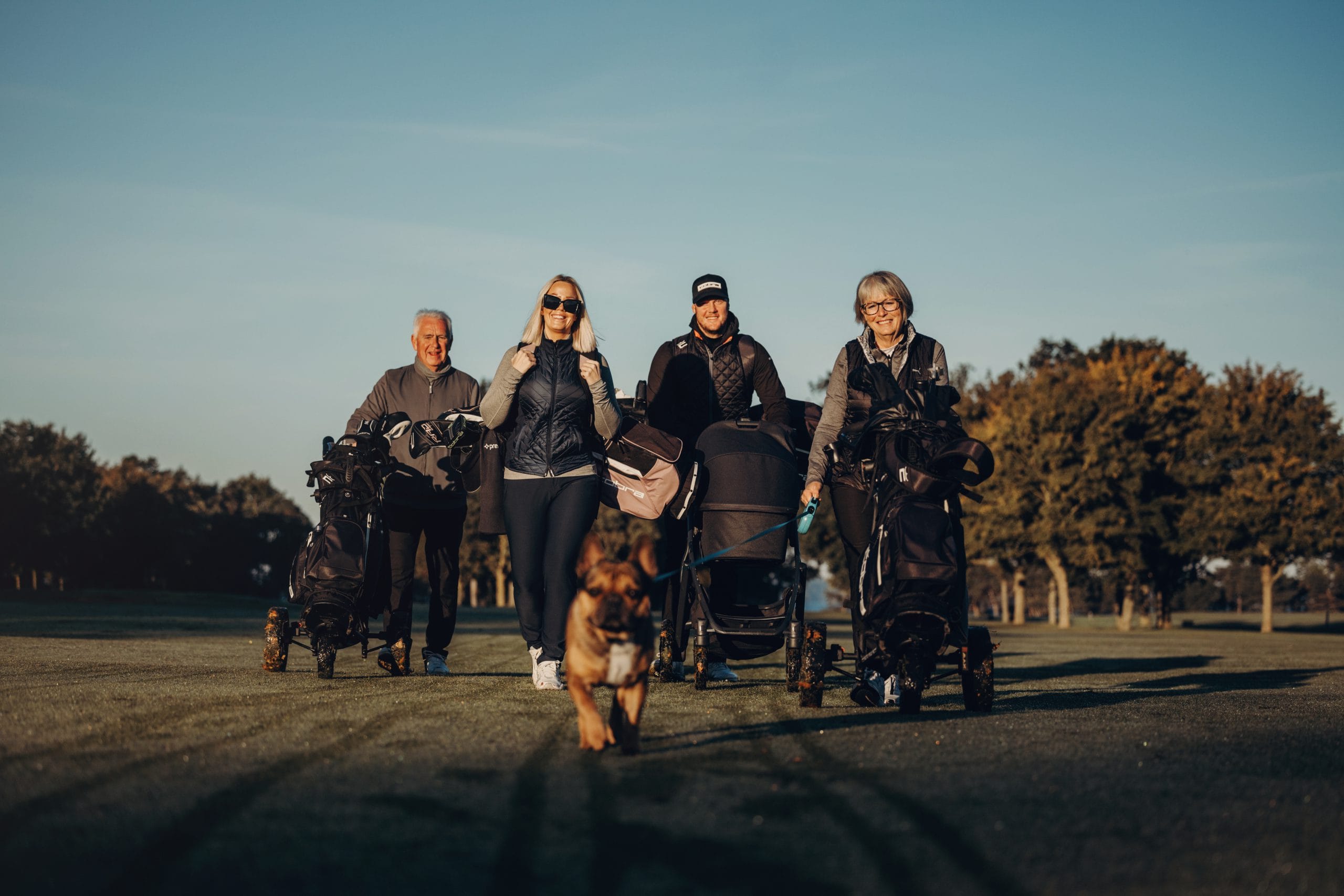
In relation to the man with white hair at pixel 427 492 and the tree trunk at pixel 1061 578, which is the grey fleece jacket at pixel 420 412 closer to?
the man with white hair at pixel 427 492

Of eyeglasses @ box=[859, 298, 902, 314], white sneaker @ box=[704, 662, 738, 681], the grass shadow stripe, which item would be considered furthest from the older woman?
the grass shadow stripe

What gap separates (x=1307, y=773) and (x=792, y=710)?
283 centimetres

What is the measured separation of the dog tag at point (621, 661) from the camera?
4.98 metres

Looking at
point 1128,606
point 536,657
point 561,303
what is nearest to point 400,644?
point 536,657

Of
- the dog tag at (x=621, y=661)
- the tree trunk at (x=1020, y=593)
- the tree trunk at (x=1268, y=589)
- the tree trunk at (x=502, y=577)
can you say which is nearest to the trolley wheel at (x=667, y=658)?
the dog tag at (x=621, y=661)

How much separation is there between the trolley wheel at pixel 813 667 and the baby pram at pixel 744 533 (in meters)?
0.22

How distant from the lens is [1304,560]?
47.2m

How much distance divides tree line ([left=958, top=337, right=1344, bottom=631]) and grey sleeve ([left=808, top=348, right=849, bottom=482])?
3840cm

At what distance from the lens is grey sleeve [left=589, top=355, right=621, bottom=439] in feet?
→ 25.5

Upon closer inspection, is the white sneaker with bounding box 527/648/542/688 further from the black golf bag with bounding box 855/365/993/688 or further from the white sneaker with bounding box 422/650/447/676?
the black golf bag with bounding box 855/365/993/688

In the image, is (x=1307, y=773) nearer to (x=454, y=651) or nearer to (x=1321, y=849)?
(x=1321, y=849)

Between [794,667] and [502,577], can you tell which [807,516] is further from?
[502,577]

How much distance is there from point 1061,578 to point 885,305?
42904 millimetres

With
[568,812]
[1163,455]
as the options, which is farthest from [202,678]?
[1163,455]
